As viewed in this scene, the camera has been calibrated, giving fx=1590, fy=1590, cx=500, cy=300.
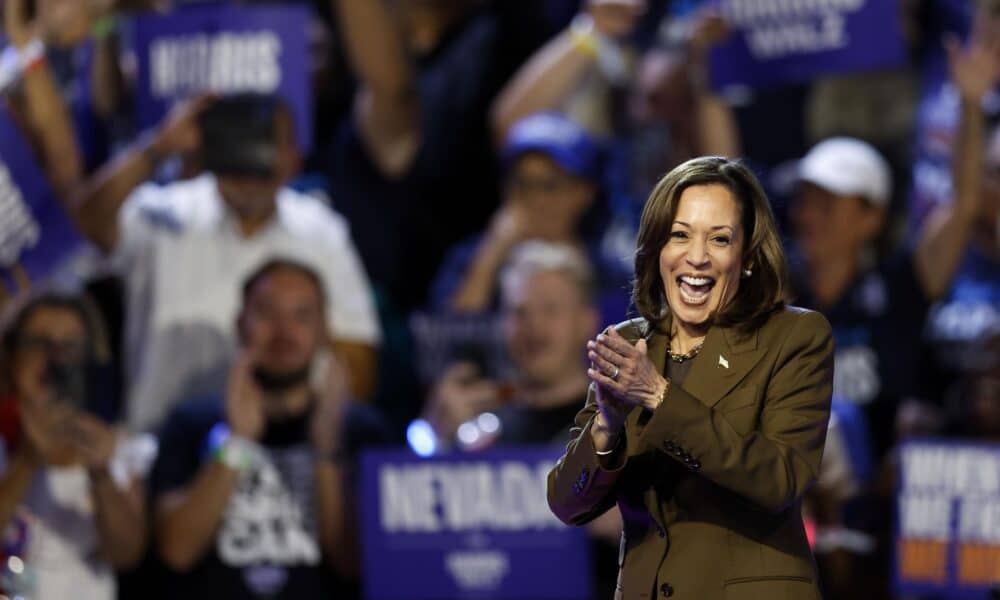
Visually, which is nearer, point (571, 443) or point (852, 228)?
point (571, 443)

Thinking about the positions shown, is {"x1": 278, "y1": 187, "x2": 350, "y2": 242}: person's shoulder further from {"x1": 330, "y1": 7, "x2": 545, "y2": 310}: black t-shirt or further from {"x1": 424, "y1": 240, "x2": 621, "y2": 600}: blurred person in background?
{"x1": 424, "y1": 240, "x2": 621, "y2": 600}: blurred person in background

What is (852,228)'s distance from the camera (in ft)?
18.5

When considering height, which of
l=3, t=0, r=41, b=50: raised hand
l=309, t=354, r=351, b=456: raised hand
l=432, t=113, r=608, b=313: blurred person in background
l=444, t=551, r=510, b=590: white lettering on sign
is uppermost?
l=3, t=0, r=41, b=50: raised hand

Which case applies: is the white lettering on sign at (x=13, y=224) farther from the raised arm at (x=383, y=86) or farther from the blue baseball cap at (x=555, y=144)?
the blue baseball cap at (x=555, y=144)

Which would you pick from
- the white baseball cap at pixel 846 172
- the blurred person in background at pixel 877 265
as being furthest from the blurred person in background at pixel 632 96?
the blurred person in background at pixel 877 265

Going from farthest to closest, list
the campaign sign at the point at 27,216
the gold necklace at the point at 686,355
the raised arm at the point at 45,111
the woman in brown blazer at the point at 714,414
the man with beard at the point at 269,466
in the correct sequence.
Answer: the raised arm at the point at 45,111
the campaign sign at the point at 27,216
the man with beard at the point at 269,466
the gold necklace at the point at 686,355
the woman in brown blazer at the point at 714,414

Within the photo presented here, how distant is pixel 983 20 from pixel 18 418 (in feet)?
11.4

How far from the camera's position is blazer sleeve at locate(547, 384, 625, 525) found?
7.47 ft

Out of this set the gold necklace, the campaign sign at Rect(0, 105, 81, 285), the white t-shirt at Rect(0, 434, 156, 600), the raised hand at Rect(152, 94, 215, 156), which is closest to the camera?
the gold necklace

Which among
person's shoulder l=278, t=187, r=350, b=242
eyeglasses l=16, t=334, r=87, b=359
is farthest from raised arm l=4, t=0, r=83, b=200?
person's shoulder l=278, t=187, r=350, b=242

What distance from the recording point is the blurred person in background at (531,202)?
18.3 feet

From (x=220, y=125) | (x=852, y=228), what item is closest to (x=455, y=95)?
(x=220, y=125)

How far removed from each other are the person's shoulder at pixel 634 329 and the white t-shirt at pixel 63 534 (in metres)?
2.67

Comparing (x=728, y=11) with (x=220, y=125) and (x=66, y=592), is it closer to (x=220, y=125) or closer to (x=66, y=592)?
(x=220, y=125)
